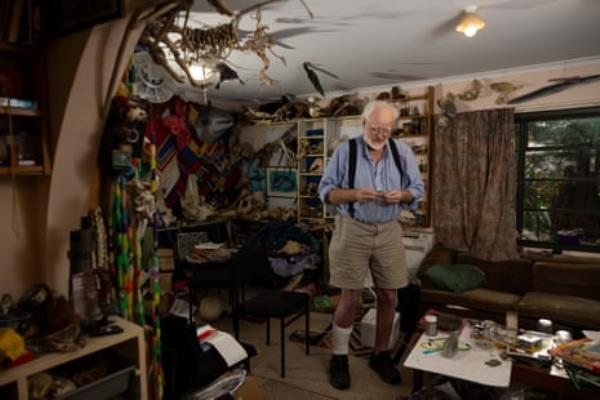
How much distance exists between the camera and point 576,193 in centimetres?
341

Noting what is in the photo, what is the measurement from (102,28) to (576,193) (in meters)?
3.78

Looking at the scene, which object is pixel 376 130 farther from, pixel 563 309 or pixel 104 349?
pixel 563 309

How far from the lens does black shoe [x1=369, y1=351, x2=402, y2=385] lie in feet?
7.85

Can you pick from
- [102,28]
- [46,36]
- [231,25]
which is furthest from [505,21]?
Result: [46,36]

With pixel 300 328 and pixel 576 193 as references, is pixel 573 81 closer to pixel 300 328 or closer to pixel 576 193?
pixel 576 193

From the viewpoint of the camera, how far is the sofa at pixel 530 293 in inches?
108

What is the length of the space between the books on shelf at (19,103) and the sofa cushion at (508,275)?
3378mm

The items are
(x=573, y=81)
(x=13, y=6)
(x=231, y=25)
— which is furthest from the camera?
(x=573, y=81)

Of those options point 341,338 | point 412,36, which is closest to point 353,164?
point 412,36

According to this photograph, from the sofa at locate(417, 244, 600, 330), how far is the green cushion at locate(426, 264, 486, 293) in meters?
0.04

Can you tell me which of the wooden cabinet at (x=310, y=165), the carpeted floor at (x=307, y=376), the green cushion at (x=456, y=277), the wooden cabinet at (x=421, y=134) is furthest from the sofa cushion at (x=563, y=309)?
the wooden cabinet at (x=310, y=165)

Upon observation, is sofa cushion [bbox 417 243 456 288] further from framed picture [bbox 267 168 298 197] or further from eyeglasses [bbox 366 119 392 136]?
framed picture [bbox 267 168 298 197]

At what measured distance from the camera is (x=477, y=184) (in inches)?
141

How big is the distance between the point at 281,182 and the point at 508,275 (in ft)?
8.88
